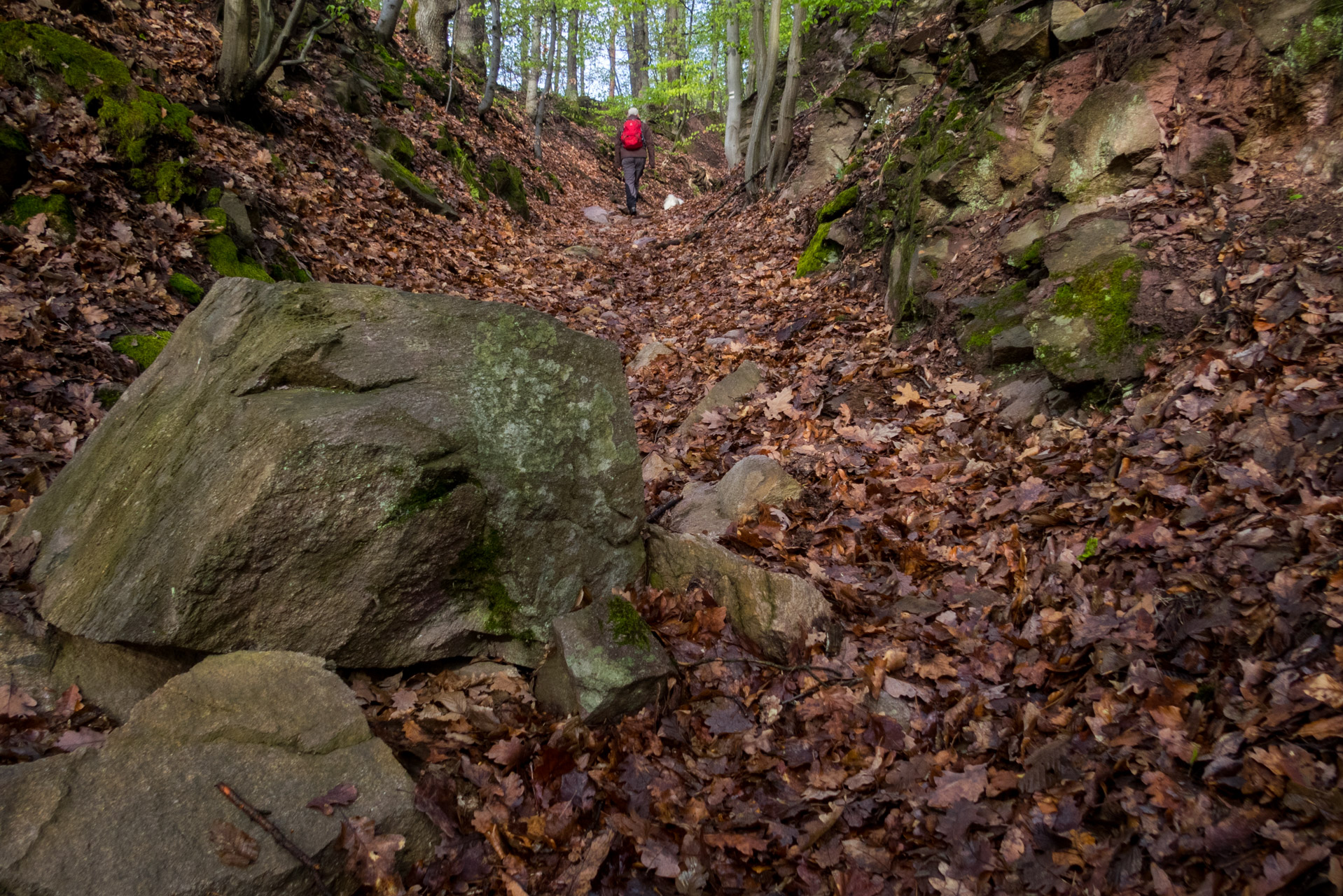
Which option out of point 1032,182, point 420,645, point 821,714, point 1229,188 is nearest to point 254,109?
point 420,645

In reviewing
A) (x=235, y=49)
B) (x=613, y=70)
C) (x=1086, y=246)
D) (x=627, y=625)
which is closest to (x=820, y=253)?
(x=1086, y=246)

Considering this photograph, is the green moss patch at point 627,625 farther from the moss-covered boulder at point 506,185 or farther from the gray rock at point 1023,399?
the moss-covered boulder at point 506,185

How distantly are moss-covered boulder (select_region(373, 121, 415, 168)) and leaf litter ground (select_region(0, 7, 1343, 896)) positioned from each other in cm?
525

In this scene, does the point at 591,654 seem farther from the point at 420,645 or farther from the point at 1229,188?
the point at 1229,188

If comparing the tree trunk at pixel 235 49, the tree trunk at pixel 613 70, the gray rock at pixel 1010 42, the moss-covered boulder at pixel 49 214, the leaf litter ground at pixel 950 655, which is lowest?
the leaf litter ground at pixel 950 655

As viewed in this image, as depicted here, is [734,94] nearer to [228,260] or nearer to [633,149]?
[633,149]

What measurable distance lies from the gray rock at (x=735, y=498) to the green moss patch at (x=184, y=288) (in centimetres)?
444

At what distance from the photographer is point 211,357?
3566mm

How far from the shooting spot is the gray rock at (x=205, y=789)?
6.90 feet

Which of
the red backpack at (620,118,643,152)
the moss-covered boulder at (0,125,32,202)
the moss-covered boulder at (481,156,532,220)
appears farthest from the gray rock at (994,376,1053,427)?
the red backpack at (620,118,643,152)

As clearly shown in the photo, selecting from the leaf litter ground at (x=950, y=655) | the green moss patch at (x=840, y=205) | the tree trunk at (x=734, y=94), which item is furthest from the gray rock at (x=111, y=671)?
the tree trunk at (x=734, y=94)

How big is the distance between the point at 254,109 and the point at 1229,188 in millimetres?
10194

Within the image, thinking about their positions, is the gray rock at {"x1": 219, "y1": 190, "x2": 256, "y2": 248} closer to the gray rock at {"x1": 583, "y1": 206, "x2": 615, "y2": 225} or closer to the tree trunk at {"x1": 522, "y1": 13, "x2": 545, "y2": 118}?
the gray rock at {"x1": 583, "y1": 206, "x2": 615, "y2": 225}

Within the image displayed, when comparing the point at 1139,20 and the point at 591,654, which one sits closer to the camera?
the point at 591,654
